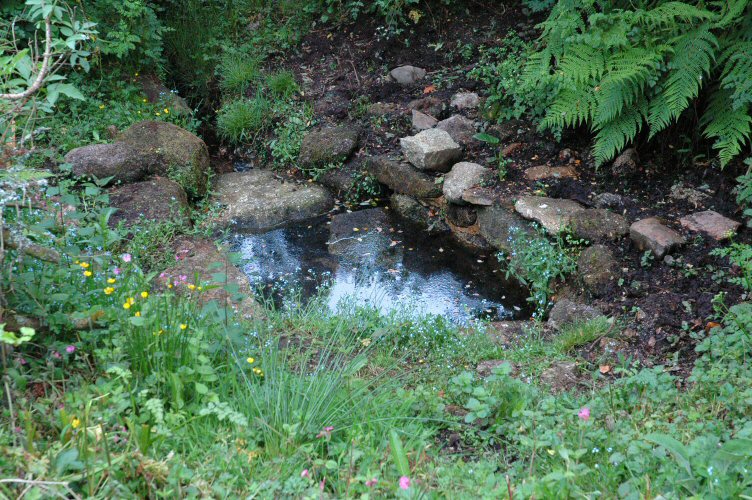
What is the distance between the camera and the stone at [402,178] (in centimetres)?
581

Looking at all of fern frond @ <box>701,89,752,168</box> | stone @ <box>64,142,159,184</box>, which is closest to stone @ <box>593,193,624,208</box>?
fern frond @ <box>701,89,752,168</box>

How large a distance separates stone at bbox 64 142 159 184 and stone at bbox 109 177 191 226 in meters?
0.12

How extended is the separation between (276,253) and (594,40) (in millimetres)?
2912

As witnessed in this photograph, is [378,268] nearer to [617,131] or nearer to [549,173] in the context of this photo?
[549,173]

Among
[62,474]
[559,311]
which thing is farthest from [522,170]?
[62,474]

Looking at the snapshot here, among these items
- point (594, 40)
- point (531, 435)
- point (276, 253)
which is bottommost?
point (276, 253)

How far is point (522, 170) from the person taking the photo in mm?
5598

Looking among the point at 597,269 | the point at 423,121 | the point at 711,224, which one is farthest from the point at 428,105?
the point at 711,224

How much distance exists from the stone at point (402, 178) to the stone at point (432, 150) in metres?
0.09

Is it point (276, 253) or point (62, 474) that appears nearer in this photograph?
point (62, 474)

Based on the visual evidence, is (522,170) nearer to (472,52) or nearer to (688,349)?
(472,52)

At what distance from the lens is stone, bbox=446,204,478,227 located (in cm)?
557

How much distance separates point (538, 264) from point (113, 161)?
349 centimetres

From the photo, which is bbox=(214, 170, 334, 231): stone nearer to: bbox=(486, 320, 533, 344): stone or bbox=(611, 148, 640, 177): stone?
bbox=(486, 320, 533, 344): stone
